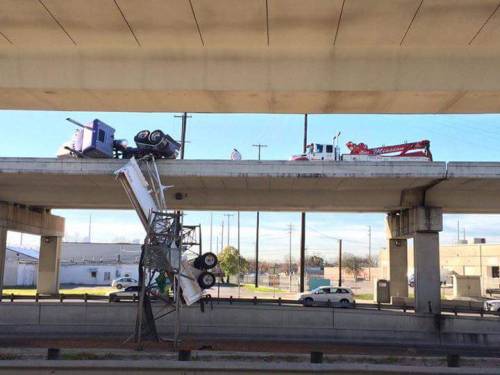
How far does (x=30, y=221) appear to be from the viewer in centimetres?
3425

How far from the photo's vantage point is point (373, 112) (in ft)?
26.7

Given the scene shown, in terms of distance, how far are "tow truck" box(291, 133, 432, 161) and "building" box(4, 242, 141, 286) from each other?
51474mm

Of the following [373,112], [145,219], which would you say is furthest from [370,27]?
[145,219]

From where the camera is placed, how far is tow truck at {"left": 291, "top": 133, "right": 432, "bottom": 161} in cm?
2712

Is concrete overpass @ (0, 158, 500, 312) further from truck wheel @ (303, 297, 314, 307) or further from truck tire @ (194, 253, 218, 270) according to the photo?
truck wheel @ (303, 297, 314, 307)

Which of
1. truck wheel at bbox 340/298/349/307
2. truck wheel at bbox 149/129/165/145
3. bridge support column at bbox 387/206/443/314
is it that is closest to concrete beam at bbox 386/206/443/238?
bridge support column at bbox 387/206/443/314

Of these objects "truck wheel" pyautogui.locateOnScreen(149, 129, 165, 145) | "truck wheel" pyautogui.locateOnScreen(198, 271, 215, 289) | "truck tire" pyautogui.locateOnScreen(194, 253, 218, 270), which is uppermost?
"truck wheel" pyautogui.locateOnScreen(149, 129, 165, 145)

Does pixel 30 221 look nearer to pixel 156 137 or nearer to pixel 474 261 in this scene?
pixel 156 137

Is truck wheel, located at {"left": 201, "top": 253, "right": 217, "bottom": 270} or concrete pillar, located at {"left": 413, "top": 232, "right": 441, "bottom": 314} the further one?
concrete pillar, located at {"left": 413, "top": 232, "right": 441, "bottom": 314}

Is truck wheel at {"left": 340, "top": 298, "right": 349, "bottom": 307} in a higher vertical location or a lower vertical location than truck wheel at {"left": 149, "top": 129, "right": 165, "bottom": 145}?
lower

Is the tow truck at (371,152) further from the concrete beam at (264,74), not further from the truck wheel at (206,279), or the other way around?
the concrete beam at (264,74)

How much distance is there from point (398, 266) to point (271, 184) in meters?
16.5

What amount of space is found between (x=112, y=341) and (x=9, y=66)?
1368 centimetres

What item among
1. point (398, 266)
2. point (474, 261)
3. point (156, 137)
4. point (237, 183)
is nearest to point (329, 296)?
point (398, 266)
